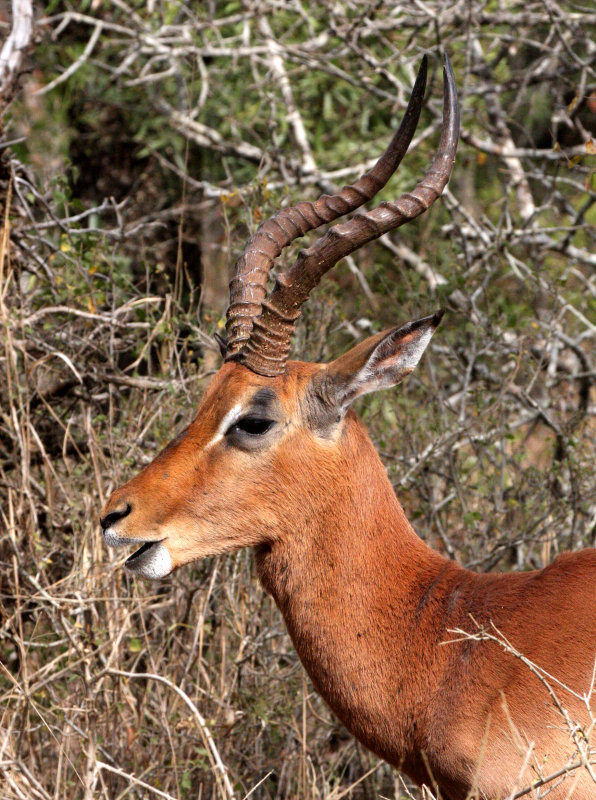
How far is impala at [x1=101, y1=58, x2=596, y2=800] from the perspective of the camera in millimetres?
3463

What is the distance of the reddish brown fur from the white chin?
0.11 feet

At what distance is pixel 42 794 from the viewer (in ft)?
11.8

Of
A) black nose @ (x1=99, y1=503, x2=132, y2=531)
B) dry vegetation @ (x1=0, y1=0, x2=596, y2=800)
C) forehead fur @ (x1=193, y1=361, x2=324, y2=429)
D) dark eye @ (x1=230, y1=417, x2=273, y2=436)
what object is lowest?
dry vegetation @ (x1=0, y1=0, x2=596, y2=800)

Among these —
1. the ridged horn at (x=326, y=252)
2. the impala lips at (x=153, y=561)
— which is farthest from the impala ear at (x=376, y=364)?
the impala lips at (x=153, y=561)

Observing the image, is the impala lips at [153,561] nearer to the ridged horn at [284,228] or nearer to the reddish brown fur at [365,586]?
the reddish brown fur at [365,586]

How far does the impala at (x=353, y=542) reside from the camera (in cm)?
346

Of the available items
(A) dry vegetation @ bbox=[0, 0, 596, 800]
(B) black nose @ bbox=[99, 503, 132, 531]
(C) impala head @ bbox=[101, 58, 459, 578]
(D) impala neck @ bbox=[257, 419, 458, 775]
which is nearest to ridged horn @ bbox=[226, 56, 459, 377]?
(C) impala head @ bbox=[101, 58, 459, 578]

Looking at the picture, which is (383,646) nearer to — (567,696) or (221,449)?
(567,696)

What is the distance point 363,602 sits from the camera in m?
3.74

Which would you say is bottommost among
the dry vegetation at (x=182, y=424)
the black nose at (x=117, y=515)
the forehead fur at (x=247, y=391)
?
the dry vegetation at (x=182, y=424)

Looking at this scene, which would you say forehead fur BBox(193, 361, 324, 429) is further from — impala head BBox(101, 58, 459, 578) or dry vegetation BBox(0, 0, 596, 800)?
dry vegetation BBox(0, 0, 596, 800)

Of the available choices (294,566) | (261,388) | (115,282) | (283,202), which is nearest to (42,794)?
(294,566)

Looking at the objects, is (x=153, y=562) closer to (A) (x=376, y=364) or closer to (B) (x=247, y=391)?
(B) (x=247, y=391)

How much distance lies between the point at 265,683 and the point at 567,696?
2207mm
